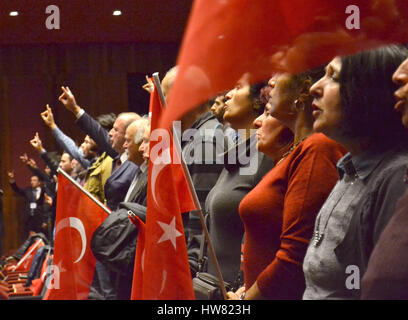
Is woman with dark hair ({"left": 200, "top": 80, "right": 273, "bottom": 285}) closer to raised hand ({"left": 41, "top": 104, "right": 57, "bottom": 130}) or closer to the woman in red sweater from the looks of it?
the woman in red sweater

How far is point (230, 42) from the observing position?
114cm

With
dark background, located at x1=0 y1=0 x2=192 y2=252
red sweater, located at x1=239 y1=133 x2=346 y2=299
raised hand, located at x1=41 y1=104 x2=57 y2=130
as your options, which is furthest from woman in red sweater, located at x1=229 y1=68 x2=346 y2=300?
dark background, located at x1=0 y1=0 x2=192 y2=252

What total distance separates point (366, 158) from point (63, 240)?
84.4 inches

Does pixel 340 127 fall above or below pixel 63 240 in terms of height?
above

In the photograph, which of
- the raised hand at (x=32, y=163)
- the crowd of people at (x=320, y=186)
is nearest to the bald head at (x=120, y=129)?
the crowd of people at (x=320, y=186)

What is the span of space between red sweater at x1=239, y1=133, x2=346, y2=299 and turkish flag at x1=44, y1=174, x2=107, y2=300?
168 cm

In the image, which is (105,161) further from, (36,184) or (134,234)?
(36,184)

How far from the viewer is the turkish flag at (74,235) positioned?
139 inches

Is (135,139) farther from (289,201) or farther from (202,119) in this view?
(289,201)

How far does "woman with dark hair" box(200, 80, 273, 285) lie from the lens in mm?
2492

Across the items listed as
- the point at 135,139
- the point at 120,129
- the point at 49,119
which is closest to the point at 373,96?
the point at 135,139

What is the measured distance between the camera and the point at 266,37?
4.02 ft

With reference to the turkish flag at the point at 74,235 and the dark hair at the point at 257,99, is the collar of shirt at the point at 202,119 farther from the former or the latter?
the turkish flag at the point at 74,235
